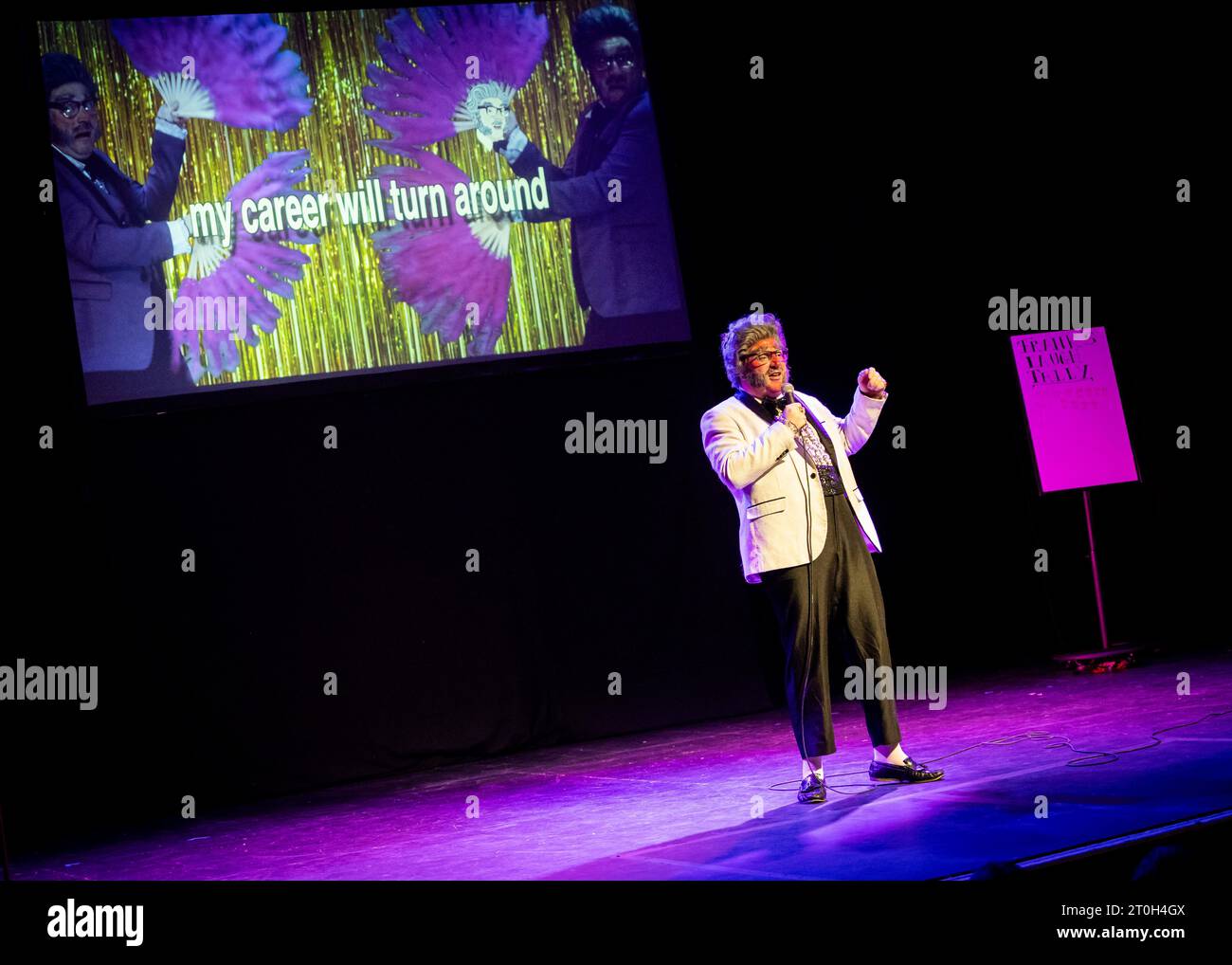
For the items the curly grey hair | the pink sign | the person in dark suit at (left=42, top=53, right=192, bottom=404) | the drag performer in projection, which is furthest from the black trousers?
the person in dark suit at (left=42, top=53, right=192, bottom=404)

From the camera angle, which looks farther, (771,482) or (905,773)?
(905,773)

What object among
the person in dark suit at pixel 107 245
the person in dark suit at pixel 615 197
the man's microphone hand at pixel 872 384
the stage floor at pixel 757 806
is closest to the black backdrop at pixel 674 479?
the person in dark suit at pixel 107 245

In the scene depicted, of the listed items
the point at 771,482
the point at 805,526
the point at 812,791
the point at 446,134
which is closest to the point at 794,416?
the point at 771,482

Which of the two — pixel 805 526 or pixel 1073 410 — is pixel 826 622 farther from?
pixel 1073 410

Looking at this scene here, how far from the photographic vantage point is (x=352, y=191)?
5.91 meters

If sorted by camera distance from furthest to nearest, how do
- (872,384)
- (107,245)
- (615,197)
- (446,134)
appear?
1. (615,197)
2. (446,134)
3. (107,245)
4. (872,384)

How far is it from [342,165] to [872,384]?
8.80ft

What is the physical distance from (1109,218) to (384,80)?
12.3 ft

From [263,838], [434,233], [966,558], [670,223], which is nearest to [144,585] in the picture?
[263,838]

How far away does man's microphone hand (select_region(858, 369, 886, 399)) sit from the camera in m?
4.27

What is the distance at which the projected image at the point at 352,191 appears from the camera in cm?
563

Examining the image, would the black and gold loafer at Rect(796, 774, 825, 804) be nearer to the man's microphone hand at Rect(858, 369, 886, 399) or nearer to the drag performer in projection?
the man's microphone hand at Rect(858, 369, 886, 399)

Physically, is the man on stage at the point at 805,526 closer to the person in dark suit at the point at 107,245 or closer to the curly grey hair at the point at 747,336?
the curly grey hair at the point at 747,336
